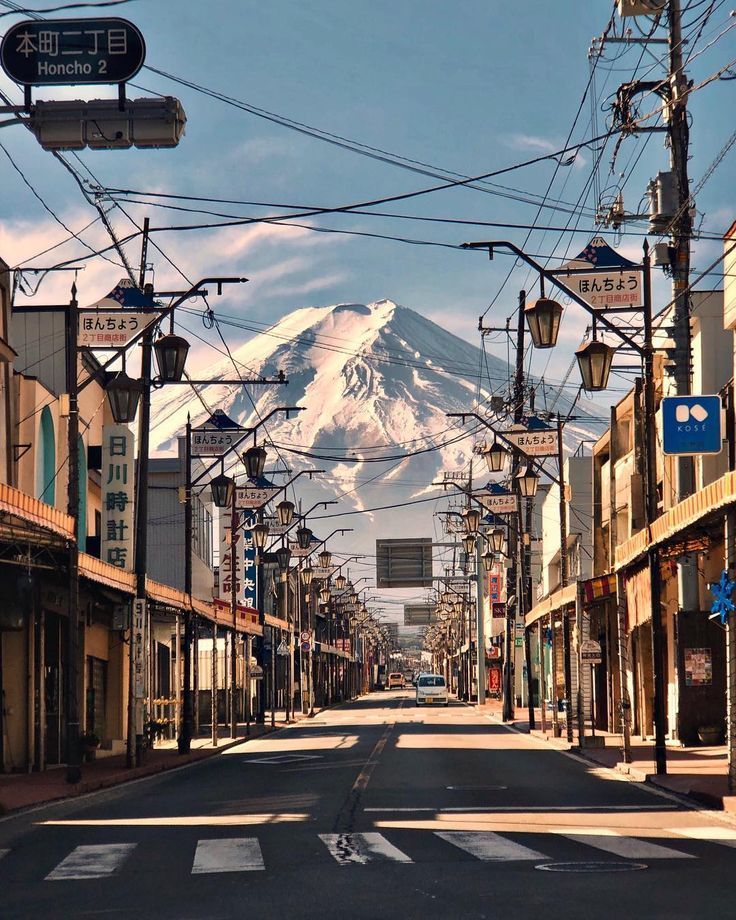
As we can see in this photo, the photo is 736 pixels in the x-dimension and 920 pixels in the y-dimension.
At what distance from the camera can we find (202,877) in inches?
513

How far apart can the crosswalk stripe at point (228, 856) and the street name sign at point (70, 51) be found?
24.8 feet

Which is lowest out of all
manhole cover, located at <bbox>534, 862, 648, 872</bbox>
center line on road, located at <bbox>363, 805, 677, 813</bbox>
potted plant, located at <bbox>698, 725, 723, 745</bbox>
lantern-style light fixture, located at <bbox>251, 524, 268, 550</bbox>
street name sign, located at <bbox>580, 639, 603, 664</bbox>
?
potted plant, located at <bbox>698, 725, 723, 745</bbox>

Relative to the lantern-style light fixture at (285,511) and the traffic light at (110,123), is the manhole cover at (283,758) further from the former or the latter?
the traffic light at (110,123)

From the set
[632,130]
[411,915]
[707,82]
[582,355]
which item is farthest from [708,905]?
[632,130]

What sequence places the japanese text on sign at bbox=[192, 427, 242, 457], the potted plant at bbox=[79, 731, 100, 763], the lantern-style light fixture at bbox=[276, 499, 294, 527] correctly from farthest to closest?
the lantern-style light fixture at bbox=[276, 499, 294, 527] → the japanese text on sign at bbox=[192, 427, 242, 457] → the potted plant at bbox=[79, 731, 100, 763]

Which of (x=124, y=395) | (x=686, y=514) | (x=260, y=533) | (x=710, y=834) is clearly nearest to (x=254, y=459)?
(x=260, y=533)

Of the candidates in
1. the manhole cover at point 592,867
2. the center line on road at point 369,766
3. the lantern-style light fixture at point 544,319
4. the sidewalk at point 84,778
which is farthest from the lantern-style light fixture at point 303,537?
the manhole cover at point 592,867

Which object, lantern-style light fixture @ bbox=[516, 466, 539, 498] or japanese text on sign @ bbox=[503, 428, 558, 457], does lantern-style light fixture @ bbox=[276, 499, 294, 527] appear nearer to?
lantern-style light fixture @ bbox=[516, 466, 539, 498]

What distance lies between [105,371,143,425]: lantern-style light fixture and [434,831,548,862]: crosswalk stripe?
12.9 m

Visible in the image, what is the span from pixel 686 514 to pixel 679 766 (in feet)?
27.2

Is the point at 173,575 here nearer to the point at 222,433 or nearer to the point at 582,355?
the point at 222,433

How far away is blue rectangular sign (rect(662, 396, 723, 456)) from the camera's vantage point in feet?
89.7

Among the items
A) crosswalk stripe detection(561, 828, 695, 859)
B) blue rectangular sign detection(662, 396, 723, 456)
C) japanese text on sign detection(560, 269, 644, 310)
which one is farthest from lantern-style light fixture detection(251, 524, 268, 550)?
crosswalk stripe detection(561, 828, 695, 859)

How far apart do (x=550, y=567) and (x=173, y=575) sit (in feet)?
64.4
